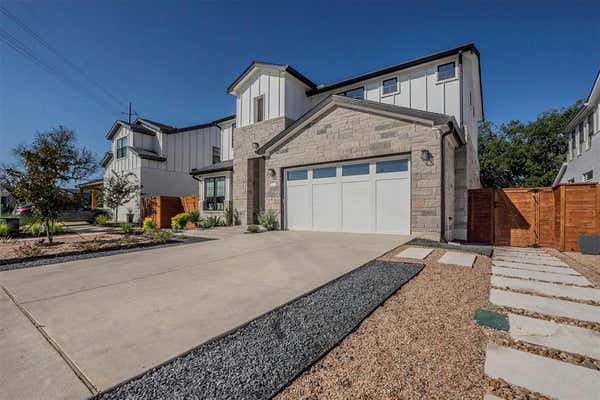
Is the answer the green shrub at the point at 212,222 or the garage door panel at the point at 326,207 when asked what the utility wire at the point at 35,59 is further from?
the garage door panel at the point at 326,207

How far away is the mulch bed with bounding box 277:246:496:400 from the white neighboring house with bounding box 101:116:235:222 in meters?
17.7

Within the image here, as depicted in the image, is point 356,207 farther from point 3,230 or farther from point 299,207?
point 3,230

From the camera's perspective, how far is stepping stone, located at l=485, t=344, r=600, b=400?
145 cm

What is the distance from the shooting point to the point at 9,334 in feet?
6.51

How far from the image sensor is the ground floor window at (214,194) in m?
13.3

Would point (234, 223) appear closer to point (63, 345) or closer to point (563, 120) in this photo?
point (63, 345)

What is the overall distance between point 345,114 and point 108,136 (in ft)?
65.6

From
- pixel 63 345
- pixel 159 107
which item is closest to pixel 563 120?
pixel 63 345

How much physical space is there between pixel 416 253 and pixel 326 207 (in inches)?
166

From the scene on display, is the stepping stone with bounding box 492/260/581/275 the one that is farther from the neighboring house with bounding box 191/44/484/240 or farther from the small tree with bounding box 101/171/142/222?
the small tree with bounding box 101/171/142/222

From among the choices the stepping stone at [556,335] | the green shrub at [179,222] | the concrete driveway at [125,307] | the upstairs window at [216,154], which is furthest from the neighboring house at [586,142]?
the upstairs window at [216,154]

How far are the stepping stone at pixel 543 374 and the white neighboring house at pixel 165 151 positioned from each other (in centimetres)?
1841

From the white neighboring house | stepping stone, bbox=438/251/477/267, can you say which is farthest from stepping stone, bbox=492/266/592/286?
the white neighboring house

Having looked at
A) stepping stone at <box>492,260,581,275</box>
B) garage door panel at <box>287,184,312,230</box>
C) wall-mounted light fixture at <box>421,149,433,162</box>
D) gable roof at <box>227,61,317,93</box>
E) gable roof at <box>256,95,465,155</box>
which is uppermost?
gable roof at <box>227,61,317,93</box>
